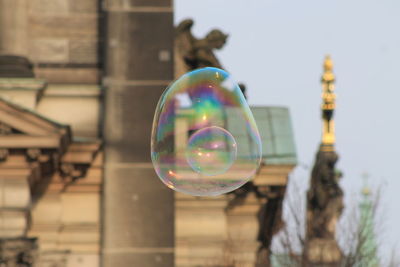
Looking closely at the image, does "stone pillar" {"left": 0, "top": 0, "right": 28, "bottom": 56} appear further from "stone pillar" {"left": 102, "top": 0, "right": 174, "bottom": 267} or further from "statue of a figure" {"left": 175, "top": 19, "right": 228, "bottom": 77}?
"statue of a figure" {"left": 175, "top": 19, "right": 228, "bottom": 77}

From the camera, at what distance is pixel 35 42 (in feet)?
192

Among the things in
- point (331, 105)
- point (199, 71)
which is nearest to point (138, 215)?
point (331, 105)

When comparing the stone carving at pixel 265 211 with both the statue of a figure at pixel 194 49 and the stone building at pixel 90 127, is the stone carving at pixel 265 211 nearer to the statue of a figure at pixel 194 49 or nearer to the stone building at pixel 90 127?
the statue of a figure at pixel 194 49

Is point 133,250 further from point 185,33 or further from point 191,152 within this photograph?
point 191,152

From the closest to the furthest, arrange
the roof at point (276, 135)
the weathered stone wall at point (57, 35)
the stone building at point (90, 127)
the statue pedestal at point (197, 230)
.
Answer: the stone building at point (90, 127) < the weathered stone wall at point (57, 35) < the statue pedestal at point (197, 230) < the roof at point (276, 135)

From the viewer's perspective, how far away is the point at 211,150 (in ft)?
124

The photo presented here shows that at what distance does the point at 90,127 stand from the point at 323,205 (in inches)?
293

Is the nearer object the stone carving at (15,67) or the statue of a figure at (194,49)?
the stone carving at (15,67)

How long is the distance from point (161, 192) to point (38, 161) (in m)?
3.55

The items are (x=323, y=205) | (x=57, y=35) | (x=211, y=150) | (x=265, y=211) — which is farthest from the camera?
(x=265, y=211)

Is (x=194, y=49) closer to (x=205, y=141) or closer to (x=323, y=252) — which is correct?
(x=323, y=252)

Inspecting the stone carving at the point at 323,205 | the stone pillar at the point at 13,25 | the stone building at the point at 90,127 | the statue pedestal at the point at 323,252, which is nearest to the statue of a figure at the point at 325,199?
the stone carving at the point at 323,205

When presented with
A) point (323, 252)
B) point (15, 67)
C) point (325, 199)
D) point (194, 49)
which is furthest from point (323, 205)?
point (15, 67)

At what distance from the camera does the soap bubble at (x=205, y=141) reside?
3750 cm
